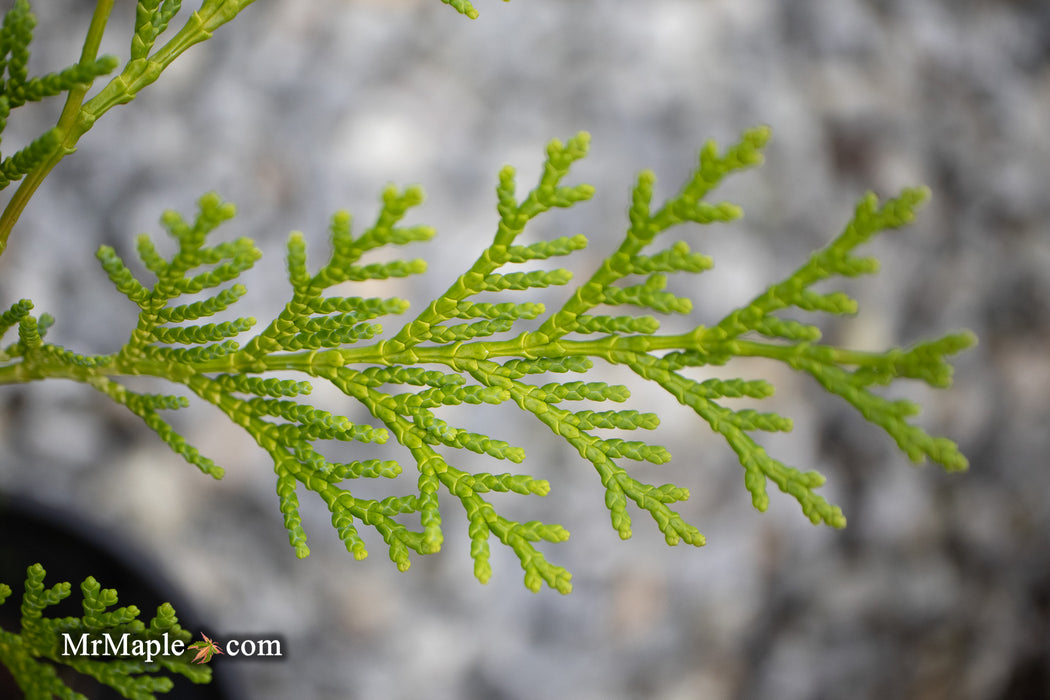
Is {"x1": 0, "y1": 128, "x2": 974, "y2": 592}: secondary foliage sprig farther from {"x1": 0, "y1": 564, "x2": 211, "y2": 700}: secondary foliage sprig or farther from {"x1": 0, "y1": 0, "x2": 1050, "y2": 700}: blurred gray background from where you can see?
{"x1": 0, "y1": 0, "x2": 1050, "y2": 700}: blurred gray background

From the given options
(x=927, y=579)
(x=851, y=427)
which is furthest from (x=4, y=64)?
(x=927, y=579)

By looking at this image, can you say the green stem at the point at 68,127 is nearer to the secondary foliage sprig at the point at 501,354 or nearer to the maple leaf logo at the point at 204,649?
the secondary foliage sprig at the point at 501,354

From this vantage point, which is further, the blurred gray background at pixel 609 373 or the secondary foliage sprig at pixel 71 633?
the blurred gray background at pixel 609 373

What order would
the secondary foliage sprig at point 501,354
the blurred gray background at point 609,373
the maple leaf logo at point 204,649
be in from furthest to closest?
the blurred gray background at point 609,373
the maple leaf logo at point 204,649
the secondary foliage sprig at point 501,354

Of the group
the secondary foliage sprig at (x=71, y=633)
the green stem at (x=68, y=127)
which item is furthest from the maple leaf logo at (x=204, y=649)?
the green stem at (x=68, y=127)

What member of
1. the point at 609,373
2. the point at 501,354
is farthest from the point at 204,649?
the point at 609,373
